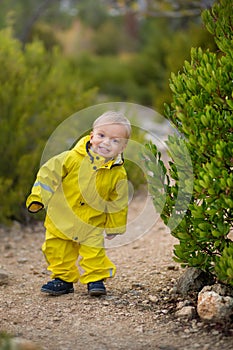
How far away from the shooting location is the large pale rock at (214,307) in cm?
316

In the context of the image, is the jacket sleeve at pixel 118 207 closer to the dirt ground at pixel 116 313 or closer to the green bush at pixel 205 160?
the green bush at pixel 205 160

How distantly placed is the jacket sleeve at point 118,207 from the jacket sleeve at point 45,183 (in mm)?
330

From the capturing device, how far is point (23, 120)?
19.2ft

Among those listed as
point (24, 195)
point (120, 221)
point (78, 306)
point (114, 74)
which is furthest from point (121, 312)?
Answer: point (114, 74)

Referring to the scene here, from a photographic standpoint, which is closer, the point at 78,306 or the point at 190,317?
the point at 190,317

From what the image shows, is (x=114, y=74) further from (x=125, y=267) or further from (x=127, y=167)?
(x=125, y=267)

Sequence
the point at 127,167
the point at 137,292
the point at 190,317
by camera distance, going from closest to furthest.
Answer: the point at 190,317 → the point at 137,292 → the point at 127,167

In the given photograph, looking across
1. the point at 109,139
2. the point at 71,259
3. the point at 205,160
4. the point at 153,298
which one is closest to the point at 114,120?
the point at 109,139

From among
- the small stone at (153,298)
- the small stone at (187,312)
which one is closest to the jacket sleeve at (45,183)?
the small stone at (153,298)

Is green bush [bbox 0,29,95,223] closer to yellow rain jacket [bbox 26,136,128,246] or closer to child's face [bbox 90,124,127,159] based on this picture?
yellow rain jacket [bbox 26,136,128,246]

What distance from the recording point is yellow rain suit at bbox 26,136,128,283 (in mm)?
3619

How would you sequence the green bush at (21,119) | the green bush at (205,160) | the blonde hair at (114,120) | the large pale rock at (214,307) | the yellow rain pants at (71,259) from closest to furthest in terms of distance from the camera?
the green bush at (205,160), the large pale rock at (214,307), the blonde hair at (114,120), the yellow rain pants at (71,259), the green bush at (21,119)

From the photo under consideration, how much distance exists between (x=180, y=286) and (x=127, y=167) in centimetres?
299

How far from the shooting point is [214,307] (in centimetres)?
317
